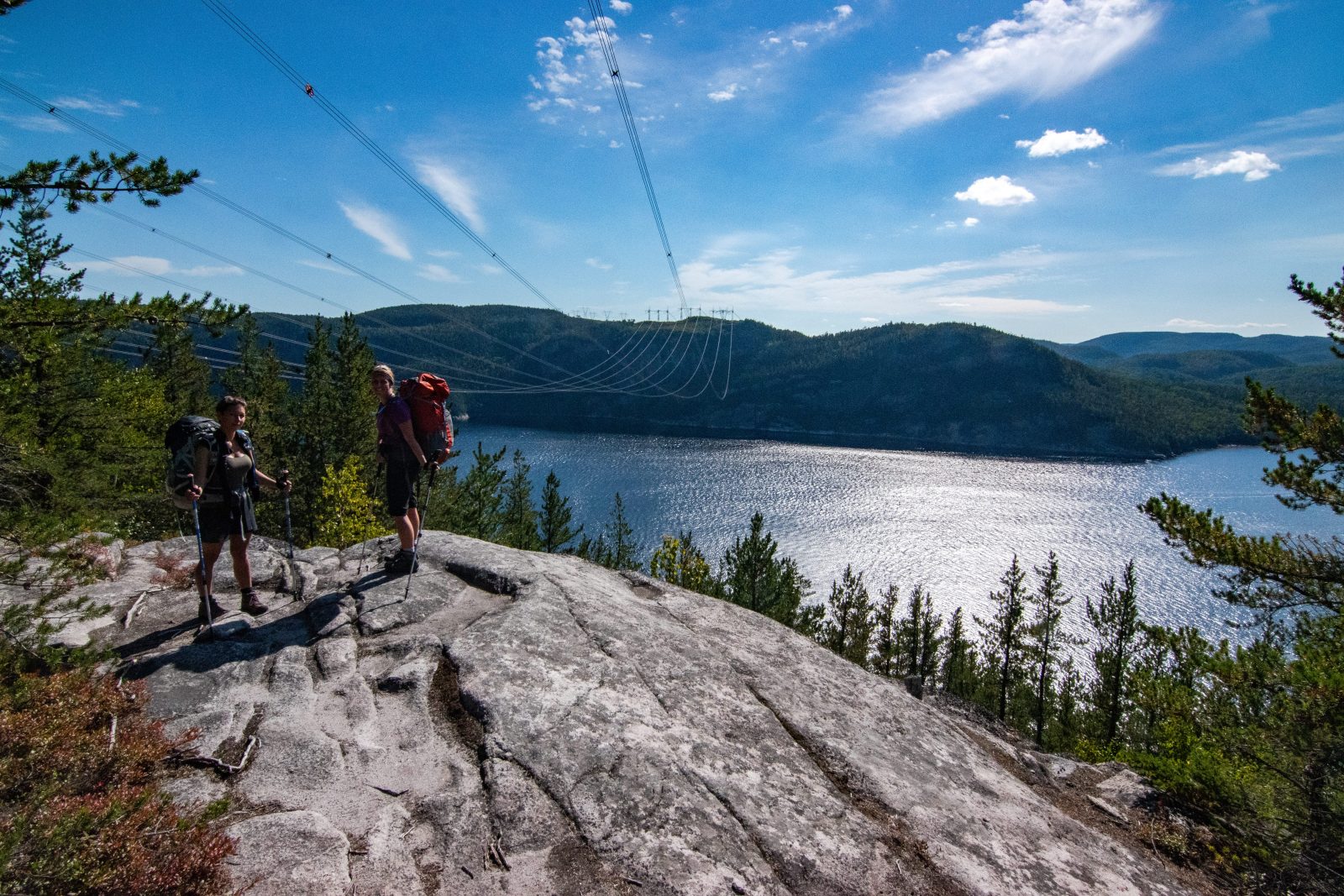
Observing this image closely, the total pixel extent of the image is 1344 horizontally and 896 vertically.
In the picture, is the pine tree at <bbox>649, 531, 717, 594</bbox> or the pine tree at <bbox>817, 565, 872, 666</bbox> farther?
the pine tree at <bbox>817, 565, 872, 666</bbox>

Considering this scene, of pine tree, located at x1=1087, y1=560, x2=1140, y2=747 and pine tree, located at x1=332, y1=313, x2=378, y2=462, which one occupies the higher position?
pine tree, located at x1=332, y1=313, x2=378, y2=462

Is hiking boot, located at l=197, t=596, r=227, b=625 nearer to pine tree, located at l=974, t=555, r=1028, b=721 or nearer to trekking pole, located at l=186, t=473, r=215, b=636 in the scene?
trekking pole, located at l=186, t=473, r=215, b=636

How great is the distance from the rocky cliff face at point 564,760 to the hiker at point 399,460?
0.67 m

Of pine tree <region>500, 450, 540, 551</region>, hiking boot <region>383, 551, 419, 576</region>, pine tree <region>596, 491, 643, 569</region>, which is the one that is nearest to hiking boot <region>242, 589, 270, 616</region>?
hiking boot <region>383, 551, 419, 576</region>

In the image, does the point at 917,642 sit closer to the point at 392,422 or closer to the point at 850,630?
the point at 850,630

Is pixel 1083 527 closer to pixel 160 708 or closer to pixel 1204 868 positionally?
pixel 1204 868

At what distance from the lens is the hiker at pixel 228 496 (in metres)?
7.69

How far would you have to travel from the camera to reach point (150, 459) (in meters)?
23.0

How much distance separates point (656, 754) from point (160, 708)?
4.60m

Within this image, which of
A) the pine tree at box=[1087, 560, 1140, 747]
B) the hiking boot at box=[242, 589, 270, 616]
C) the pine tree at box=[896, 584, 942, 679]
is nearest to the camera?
A: the hiking boot at box=[242, 589, 270, 616]

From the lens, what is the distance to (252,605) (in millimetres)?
7988

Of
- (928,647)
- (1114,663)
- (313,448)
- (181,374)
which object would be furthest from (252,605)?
(928,647)

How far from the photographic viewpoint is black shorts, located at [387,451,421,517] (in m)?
9.23

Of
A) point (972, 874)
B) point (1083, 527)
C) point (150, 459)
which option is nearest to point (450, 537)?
point (972, 874)
